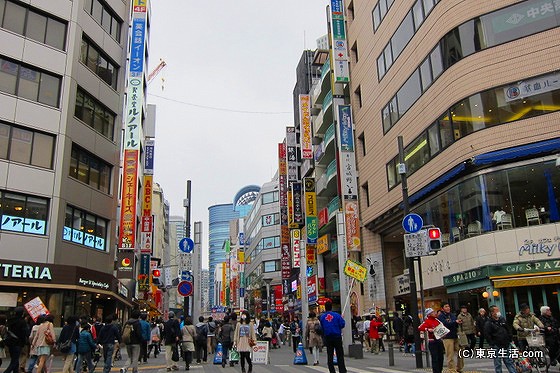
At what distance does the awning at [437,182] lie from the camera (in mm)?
22727

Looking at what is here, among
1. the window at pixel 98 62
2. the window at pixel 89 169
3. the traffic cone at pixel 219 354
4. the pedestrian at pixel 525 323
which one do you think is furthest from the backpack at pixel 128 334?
the window at pixel 98 62

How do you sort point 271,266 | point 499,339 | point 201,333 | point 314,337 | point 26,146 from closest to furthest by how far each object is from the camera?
1. point 499,339
2. point 314,337
3. point 201,333
4. point 26,146
5. point 271,266

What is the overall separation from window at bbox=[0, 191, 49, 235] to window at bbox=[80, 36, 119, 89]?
8.98 m

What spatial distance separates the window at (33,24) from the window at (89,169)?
5.85 m

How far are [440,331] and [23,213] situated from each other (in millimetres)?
20899

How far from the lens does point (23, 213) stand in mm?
25094

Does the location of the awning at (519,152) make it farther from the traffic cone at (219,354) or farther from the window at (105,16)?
the window at (105,16)

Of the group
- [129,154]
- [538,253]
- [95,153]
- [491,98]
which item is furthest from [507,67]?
[129,154]

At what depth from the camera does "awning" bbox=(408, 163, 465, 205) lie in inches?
895

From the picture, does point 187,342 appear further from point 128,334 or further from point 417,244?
point 417,244

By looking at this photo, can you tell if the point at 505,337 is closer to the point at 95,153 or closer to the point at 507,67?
the point at 507,67

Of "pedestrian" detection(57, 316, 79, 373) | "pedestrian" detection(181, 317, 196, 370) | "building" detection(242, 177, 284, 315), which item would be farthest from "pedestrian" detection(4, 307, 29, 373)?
"building" detection(242, 177, 284, 315)

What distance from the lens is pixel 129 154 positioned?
36281mm

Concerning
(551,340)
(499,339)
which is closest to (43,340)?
(499,339)
